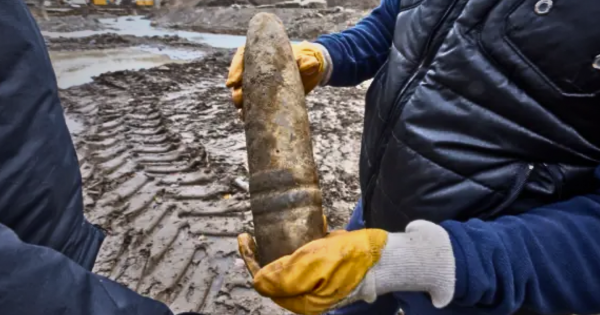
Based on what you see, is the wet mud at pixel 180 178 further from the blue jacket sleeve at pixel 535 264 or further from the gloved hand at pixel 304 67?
the blue jacket sleeve at pixel 535 264

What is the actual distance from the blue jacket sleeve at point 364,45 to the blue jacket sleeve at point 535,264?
41.7 inches

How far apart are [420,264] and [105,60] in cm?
827

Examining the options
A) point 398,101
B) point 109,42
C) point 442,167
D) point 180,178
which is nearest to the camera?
point 442,167

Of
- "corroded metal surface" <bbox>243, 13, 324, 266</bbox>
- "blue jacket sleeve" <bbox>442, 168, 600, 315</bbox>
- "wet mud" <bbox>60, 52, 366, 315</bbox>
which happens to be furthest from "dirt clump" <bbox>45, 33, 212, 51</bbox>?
"blue jacket sleeve" <bbox>442, 168, 600, 315</bbox>

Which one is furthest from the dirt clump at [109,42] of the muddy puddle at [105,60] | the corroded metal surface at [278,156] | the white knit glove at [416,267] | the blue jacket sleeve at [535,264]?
the blue jacket sleeve at [535,264]

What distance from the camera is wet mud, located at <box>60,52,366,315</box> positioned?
8.70 feet

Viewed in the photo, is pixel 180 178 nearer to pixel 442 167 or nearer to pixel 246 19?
pixel 442 167

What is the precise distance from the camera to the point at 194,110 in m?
5.41

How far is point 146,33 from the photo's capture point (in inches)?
475

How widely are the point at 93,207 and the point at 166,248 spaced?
0.81 meters

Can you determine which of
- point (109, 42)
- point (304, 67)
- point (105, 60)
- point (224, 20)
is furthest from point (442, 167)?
point (224, 20)

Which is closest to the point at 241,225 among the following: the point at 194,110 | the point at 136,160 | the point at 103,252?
the point at 103,252

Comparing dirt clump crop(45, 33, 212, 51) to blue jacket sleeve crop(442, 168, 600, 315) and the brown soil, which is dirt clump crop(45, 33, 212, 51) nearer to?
the brown soil

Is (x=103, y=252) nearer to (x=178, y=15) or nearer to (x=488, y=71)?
(x=488, y=71)
